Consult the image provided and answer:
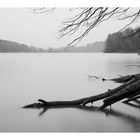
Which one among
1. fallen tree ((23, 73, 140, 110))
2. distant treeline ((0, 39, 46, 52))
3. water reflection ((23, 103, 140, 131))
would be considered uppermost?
distant treeline ((0, 39, 46, 52))

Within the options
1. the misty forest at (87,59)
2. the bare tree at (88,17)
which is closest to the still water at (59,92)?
the misty forest at (87,59)

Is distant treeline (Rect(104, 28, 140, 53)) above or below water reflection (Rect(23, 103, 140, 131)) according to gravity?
above

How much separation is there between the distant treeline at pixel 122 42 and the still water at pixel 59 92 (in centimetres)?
6

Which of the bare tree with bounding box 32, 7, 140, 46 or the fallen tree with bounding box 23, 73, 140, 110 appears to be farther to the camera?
the fallen tree with bounding box 23, 73, 140, 110

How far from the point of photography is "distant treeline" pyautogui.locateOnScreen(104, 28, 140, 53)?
3.17 m

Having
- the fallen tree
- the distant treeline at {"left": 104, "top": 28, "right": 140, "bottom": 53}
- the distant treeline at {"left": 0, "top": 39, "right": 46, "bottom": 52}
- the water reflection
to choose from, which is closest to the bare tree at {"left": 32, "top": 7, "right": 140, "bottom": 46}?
the distant treeline at {"left": 104, "top": 28, "right": 140, "bottom": 53}

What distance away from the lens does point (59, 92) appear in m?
4.41

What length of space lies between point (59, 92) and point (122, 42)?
60.1 inches

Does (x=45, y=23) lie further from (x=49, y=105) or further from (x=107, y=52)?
(x=49, y=105)

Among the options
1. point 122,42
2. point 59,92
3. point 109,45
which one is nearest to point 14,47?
point 109,45

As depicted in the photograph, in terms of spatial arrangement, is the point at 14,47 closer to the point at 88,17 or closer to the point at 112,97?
the point at 88,17

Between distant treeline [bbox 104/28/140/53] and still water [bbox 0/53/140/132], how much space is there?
64 millimetres

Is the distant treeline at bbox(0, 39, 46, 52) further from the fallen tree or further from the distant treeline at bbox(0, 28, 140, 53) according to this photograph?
the fallen tree

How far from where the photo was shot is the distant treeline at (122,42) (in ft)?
10.4
